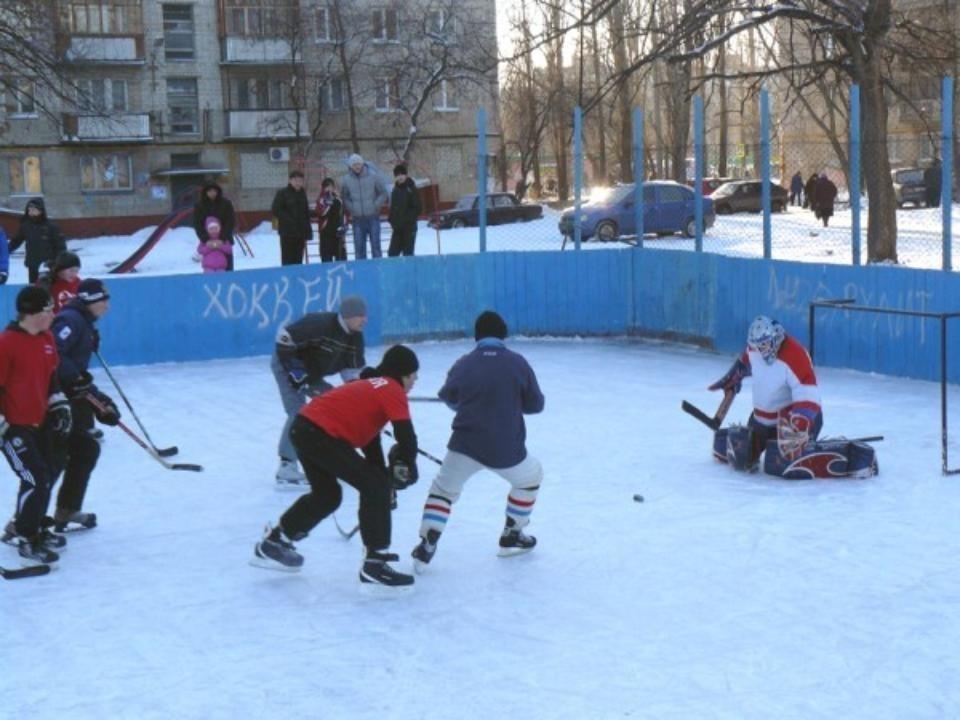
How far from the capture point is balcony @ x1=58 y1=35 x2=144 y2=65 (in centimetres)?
4141

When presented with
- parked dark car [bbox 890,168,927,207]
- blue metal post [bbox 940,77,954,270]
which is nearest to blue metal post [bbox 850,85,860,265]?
blue metal post [bbox 940,77,954,270]

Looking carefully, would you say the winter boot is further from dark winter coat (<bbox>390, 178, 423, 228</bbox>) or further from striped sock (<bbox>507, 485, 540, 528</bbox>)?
dark winter coat (<bbox>390, 178, 423, 228</bbox>)

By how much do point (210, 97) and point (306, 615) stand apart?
130 ft

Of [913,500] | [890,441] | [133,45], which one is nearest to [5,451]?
[913,500]

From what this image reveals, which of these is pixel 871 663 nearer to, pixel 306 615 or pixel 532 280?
pixel 306 615

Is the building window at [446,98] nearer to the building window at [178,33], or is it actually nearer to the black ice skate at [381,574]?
the building window at [178,33]

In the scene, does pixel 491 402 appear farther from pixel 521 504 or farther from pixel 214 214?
pixel 214 214

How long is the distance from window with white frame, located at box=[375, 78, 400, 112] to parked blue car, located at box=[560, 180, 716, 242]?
62.3ft

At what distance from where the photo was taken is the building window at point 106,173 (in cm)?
4228

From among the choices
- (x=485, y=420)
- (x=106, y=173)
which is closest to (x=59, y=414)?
(x=485, y=420)

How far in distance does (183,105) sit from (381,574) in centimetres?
3932

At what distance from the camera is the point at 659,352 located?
15.5m

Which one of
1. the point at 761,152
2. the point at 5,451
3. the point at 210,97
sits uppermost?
the point at 210,97

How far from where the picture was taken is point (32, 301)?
7.10 metres
